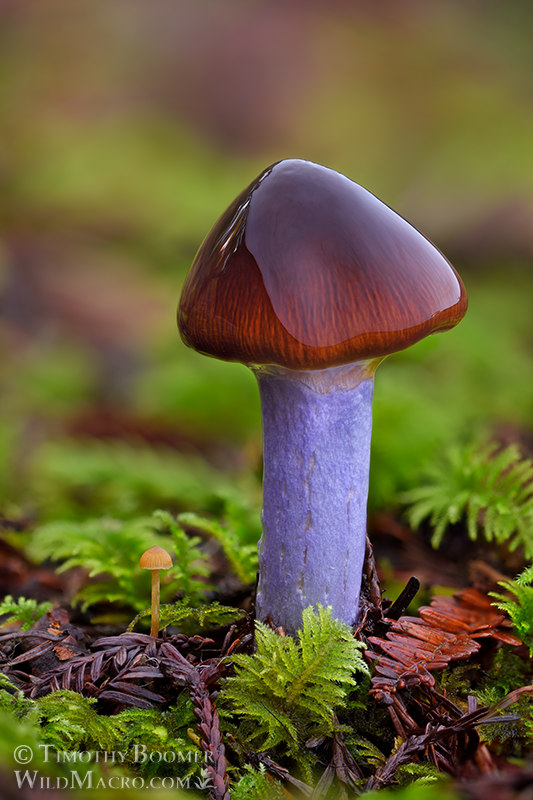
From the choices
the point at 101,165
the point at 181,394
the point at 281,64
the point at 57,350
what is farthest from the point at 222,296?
the point at 281,64

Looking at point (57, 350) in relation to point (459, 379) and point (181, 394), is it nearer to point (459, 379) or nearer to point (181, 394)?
point (181, 394)

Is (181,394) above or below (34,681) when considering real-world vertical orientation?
above

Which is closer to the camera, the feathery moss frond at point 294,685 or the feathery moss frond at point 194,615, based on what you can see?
the feathery moss frond at point 294,685

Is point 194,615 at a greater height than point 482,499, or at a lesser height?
lesser

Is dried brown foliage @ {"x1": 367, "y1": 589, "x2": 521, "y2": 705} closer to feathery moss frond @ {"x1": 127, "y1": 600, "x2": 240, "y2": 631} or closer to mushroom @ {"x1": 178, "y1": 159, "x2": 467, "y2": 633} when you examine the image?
mushroom @ {"x1": 178, "y1": 159, "x2": 467, "y2": 633}

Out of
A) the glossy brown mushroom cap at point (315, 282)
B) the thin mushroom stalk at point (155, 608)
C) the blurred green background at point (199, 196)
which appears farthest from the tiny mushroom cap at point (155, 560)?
the blurred green background at point (199, 196)

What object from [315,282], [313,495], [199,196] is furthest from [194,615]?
[199,196]

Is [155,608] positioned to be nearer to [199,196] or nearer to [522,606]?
[522,606]

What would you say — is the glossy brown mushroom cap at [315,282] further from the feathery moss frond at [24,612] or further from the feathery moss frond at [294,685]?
the feathery moss frond at [24,612]
